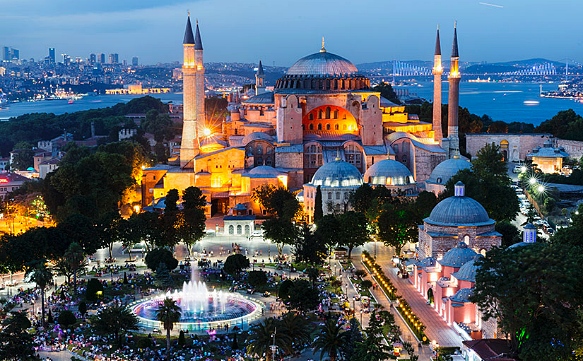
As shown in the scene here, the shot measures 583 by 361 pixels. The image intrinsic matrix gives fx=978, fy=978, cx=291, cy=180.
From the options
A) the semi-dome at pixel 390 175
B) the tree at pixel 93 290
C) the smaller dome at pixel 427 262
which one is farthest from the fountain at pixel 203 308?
the semi-dome at pixel 390 175

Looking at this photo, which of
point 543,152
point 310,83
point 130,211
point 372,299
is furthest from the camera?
point 543,152

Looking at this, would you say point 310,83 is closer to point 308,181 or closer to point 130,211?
point 308,181

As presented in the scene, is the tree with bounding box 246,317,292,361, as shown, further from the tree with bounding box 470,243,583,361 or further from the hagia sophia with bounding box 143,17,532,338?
the hagia sophia with bounding box 143,17,532,338

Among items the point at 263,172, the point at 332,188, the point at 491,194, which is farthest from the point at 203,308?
the point at 263,172

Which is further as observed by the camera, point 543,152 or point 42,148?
point 42,148

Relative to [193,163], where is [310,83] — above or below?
above

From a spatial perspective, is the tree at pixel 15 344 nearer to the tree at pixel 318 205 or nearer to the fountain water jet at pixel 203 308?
the fountain water jet at pixel 203 308

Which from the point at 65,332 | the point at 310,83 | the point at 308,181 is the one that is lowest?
the point at 65,332

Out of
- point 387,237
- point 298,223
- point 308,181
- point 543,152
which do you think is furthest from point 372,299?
point 543,152
